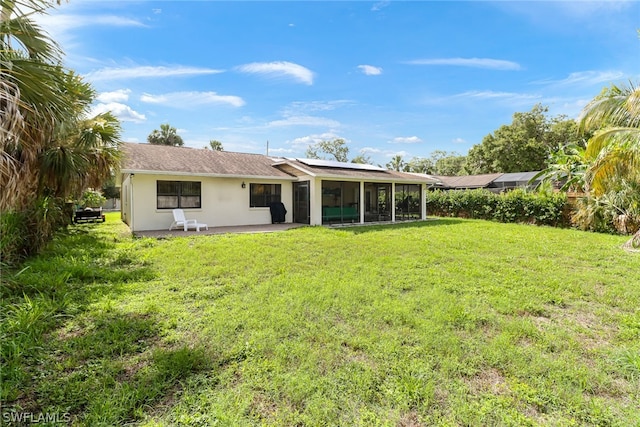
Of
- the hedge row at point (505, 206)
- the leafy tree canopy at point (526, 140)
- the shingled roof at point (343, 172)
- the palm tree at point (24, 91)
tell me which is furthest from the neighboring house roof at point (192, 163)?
the leafy tree canopy at point (526, 140)

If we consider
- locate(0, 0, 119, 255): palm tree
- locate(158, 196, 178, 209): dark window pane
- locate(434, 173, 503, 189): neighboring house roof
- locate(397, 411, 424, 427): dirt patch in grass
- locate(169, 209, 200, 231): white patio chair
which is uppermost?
locate(434, 173, 503, 189): neighboring house roof

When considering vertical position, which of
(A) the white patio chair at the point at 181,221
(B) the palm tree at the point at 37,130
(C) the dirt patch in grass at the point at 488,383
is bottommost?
(C) the dirt patch in grass at the point at 488,383

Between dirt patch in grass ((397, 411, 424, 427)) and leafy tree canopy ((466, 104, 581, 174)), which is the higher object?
leafy tree canopy ((466, 104, 581, 174))

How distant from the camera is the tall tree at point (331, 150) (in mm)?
48688

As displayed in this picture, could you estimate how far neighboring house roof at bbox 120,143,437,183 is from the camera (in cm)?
1299

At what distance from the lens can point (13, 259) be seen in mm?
6312

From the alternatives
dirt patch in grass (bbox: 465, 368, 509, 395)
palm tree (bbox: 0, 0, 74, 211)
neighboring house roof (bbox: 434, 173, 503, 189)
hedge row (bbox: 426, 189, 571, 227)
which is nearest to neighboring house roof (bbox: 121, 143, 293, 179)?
palm tree (bbox: 0, 0, 74, 211)

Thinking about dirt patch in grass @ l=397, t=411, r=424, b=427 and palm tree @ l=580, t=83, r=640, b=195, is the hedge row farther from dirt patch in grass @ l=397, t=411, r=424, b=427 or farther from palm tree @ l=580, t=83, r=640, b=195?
dirt patch in grass @ l=397, t=411, r=424, b=427

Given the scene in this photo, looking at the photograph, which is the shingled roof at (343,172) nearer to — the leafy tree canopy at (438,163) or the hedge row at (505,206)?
the hedge row at (505,206)

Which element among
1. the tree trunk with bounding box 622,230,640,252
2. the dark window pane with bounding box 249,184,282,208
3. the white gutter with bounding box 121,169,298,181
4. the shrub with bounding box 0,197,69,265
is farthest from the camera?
the dark window pane with bounding box 249,184,282,208

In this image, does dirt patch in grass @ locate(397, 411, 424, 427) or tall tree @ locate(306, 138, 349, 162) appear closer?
dirt patch in grass @ locate(397, 411, 424, 427)

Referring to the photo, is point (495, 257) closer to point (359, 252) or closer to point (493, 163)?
point (359, 252)

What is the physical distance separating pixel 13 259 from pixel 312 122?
28.7 m

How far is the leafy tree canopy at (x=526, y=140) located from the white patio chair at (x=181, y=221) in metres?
34.1
